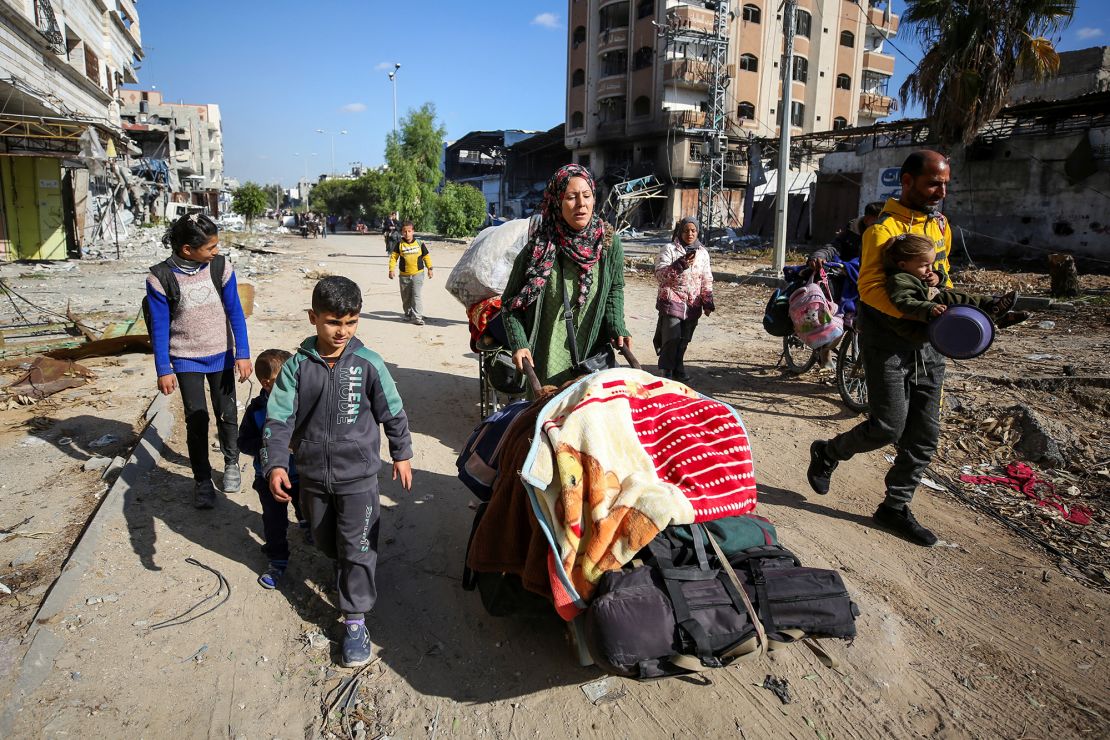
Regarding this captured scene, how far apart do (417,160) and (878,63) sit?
35161mm

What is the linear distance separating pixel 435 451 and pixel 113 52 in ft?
100

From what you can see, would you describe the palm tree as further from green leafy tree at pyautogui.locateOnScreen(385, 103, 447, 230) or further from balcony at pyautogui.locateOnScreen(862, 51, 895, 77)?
balcony at pyautogui.locateOnScreen(862, 51, 895, 77)

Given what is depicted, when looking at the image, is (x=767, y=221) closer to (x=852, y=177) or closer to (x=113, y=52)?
(x=852, y=177)

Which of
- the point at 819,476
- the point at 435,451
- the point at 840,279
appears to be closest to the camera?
the point at 819,476

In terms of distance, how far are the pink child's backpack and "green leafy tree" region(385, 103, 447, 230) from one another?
38699mm

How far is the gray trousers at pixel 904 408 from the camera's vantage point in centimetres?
359

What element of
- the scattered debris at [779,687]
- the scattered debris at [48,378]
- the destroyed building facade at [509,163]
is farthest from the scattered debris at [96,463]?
the destroyed building facade at [509,163]

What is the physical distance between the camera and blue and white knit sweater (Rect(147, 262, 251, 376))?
151 inches

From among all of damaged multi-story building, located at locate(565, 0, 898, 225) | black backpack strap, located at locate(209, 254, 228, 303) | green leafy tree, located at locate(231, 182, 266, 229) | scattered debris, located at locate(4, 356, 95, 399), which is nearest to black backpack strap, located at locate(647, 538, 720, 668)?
black backpack strap, located at locate(209, 254, 228, 303)

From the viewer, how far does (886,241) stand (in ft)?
11.8

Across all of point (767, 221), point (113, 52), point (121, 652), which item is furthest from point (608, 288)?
point (113, 52)

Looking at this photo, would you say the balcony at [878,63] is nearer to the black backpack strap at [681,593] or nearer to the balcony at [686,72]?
the balcony at [686,72]

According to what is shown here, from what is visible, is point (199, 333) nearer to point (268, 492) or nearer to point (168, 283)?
point (168, 283)

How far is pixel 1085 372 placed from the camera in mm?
6555
